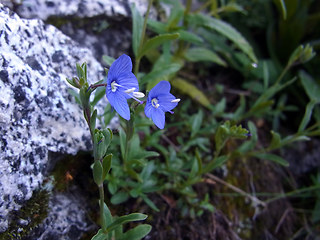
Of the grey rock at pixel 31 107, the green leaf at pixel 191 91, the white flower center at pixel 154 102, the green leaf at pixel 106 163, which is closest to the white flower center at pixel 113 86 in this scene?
the white flower center at pixel 154 102

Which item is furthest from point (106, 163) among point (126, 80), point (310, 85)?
point (310, 85)

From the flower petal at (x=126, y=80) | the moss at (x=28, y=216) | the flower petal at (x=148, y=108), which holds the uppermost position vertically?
the flower petal at (x=126, y=80)

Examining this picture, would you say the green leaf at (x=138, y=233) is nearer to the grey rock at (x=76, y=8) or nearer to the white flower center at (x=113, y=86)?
the white flower center at (x=113, y=86)

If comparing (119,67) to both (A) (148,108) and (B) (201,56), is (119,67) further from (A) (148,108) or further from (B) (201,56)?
(B) (201,56)

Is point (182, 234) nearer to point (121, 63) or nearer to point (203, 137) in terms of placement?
point (203, 137)

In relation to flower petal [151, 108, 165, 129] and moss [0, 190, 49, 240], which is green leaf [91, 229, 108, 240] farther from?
flower petal [151, 108, 165, 129]

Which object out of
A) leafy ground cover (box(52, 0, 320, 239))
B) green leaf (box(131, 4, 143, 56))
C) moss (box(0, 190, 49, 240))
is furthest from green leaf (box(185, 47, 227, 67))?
moss (box(0, 190, 49, 240))
